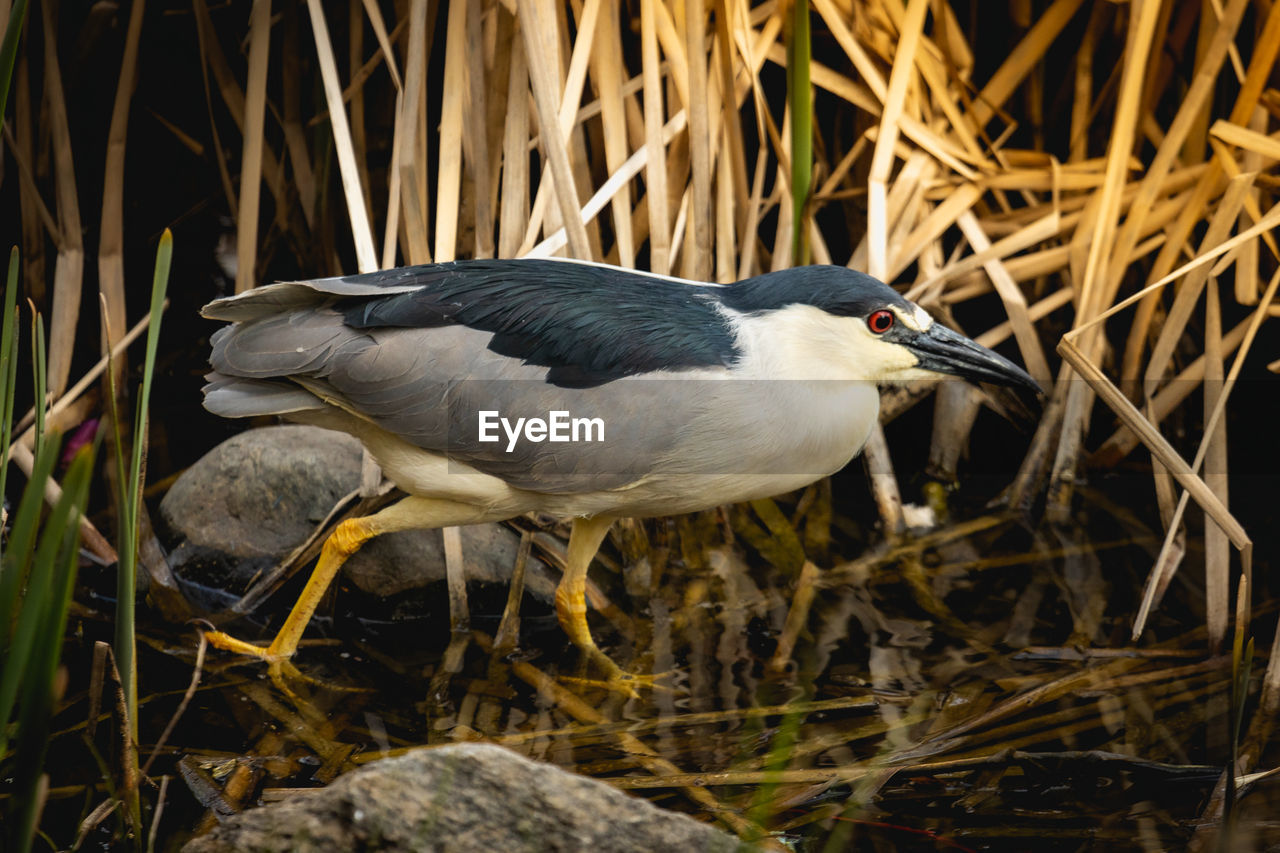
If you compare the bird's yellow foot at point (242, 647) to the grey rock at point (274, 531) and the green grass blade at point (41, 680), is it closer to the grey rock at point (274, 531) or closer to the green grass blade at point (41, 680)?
the grey rock at point (274, 531)

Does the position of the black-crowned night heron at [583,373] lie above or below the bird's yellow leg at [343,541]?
above

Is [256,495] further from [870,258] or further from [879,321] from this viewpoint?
[870,258]

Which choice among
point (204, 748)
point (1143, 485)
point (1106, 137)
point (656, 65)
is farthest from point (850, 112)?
point (204, 748)

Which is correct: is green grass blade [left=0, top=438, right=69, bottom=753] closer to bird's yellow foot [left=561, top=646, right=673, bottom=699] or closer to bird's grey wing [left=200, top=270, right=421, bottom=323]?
bird's grey wing [left=200, top=270, right=421, bottom=323]

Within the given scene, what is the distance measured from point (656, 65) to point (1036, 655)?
178 centimetres

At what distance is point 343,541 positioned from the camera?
9.63 ft

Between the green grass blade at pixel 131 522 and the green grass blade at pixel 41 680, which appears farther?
Result: the green grass blade at pixel 131 522

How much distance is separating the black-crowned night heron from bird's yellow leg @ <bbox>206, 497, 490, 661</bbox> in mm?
11

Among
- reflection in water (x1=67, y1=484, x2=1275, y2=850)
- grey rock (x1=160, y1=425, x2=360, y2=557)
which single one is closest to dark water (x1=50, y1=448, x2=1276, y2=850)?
reflection in water (x1=67, y1=484, x2=1275, y2=850)

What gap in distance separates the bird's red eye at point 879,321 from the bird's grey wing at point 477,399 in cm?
42

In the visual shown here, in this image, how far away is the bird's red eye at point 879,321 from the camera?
8.86 feet

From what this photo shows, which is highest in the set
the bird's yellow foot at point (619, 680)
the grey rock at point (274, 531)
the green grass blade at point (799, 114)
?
the green grass blade at point (799, 114)

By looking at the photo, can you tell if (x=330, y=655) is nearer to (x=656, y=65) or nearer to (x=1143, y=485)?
(x=656, y=65)

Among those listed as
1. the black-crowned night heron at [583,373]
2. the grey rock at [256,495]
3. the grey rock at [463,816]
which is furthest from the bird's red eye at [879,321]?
the grey rock at [256,495]
